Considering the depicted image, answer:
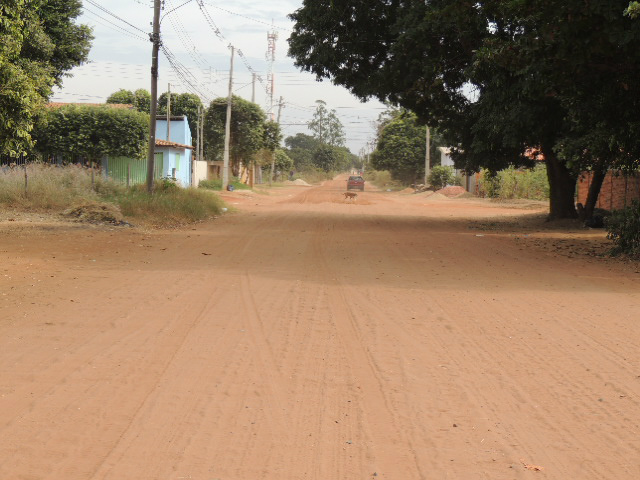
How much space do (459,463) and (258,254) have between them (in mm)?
9984

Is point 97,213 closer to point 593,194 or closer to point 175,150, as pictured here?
point 593,194

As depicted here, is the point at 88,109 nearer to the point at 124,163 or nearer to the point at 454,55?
the point at 124,163

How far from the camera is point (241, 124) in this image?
189 feet

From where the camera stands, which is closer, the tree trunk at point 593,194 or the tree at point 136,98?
the tree trunk at point 593,194

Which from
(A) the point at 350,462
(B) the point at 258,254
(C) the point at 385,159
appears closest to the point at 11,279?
(B) the point at 258,254

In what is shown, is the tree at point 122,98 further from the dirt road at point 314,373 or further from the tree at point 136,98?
the dirt road at point 314,373

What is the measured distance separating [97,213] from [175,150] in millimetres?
26589

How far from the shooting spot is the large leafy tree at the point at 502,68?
12.0m

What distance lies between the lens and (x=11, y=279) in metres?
9.84

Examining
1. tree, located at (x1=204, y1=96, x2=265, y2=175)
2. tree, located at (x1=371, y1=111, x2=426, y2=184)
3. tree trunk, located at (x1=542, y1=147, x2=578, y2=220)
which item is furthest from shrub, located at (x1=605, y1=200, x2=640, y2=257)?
tree, located at (x1=371, y1=111, x2=426, y2=184)

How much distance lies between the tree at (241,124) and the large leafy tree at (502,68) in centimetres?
3268

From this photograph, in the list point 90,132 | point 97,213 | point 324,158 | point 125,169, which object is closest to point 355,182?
point 125,169

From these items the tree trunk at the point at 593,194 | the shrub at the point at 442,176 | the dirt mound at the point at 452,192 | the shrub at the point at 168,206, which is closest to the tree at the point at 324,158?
the shrub at the point at 442,176

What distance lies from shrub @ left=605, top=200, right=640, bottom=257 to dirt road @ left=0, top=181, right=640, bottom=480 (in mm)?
3088
